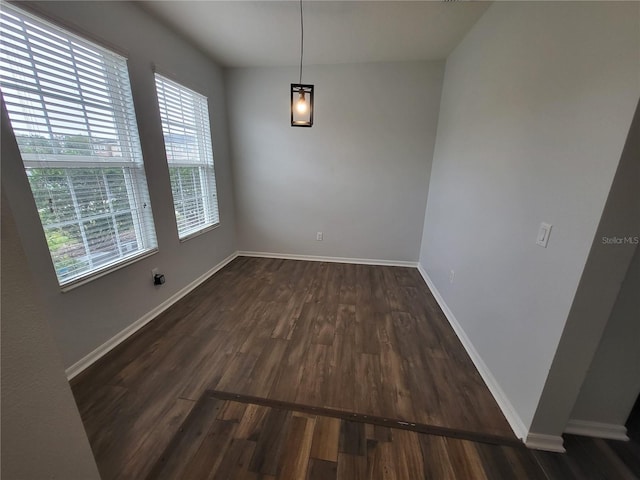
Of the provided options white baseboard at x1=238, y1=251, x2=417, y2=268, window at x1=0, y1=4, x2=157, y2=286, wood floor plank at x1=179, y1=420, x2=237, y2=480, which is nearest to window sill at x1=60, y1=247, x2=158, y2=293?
window at x1=0, y1=4, x2=157, y2=286

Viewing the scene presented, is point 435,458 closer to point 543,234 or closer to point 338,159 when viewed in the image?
point 543,234

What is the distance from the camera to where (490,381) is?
1687 millimetres

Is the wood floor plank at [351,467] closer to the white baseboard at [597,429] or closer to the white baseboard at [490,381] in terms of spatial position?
the white baseboard at [490,381]

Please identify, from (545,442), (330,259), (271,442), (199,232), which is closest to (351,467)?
(271,442)

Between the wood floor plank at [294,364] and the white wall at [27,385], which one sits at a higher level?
the white wall at [27,385]

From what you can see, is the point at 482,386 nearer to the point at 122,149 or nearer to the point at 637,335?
the point at 637,335

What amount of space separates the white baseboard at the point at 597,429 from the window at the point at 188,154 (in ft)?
11.1

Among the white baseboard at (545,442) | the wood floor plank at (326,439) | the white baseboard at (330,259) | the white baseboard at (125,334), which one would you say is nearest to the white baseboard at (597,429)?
the white baseboard at (545,442)

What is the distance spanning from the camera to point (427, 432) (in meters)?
1.38

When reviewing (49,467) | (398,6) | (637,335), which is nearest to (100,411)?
(49,467)

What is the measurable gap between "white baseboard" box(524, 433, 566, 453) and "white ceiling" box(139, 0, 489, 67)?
9.62 ft

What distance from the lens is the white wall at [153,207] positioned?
1445mm

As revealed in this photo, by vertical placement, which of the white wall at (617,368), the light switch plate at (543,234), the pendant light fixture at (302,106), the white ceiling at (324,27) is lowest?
the white wall at (617,368)

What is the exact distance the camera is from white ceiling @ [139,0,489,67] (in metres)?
2.00
